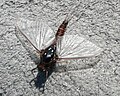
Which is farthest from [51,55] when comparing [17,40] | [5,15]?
[5,15]

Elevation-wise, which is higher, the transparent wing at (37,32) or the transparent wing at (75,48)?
the transparent wing at (37,32)

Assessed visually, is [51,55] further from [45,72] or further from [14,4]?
[14,4]

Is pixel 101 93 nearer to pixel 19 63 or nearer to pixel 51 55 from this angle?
pixel 51 55

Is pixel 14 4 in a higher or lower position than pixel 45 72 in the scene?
higher

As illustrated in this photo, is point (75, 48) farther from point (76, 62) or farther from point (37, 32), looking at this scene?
point (37, 32)

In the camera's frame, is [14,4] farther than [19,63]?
Yes
